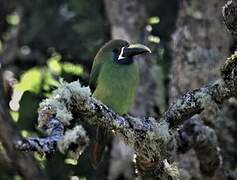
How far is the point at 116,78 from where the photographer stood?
4383 mm

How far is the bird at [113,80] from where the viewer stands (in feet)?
14.0

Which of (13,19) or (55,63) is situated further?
(13,19)

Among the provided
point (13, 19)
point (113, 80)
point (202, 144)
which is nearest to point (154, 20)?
point (113, 80)

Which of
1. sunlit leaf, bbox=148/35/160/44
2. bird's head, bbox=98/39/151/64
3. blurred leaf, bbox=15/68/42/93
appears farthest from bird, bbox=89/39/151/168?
blurred leaf, bbox=15/68/42/93

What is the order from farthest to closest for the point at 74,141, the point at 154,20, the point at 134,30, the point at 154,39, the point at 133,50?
the point at 154,20
the point at 154,39
the point at 134,30
the point at 133,50
the point at 74,141

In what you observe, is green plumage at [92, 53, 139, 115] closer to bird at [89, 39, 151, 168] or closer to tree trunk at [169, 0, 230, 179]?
bird at [89, 39, 151, 168]

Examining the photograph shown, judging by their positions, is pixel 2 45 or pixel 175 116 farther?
pixel 2 45

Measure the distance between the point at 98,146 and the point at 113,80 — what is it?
42 cm

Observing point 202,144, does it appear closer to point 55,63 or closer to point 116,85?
point 116,85

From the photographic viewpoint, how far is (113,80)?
4379mm

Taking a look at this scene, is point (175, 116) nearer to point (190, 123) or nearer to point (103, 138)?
point (190, 123)

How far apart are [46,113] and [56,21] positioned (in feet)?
10.9

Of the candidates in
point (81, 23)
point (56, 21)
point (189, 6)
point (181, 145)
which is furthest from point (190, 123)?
point (56, 21)

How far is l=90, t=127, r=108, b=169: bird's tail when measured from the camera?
13.5ft
